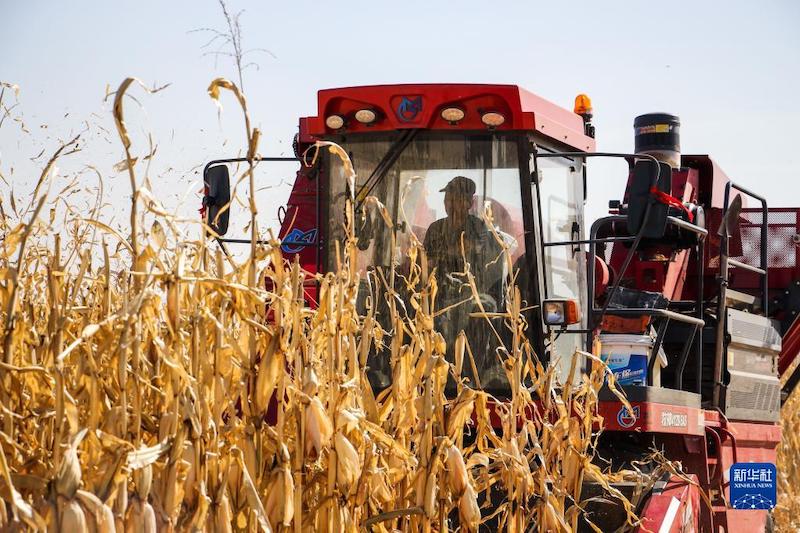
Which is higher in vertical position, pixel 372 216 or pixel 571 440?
pixel 372 216

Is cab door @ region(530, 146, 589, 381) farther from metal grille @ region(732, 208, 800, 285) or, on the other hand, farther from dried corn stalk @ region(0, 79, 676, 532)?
metal grille @ region(732, 208, 800, 285)

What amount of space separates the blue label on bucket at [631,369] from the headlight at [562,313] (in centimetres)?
58

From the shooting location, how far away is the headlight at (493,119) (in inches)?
185

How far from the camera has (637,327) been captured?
525cm

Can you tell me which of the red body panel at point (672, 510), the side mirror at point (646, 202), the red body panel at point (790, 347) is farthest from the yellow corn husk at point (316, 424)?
the red body panel at point (790, 347)

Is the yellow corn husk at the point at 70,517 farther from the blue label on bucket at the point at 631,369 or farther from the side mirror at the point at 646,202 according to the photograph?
the blue label on bucket at the point at 631,369

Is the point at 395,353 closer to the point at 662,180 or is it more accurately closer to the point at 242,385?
the point at 242,385

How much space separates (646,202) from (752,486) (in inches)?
82.0

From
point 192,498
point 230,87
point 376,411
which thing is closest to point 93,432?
point 192,498

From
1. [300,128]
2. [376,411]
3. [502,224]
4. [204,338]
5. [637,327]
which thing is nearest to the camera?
[204,338]

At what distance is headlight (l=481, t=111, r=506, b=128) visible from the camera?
4.71m

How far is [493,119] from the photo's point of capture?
472cm

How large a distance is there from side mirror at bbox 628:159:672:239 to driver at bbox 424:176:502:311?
0.60m

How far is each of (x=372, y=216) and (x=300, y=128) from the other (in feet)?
8.30
